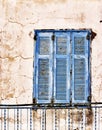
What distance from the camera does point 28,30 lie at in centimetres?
3794

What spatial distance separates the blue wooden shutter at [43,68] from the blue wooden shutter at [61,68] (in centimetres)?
12

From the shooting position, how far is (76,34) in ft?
124

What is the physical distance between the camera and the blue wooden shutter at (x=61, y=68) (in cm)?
3778

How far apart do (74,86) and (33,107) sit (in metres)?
0.91

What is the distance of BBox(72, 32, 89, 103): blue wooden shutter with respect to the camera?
37.8 meters

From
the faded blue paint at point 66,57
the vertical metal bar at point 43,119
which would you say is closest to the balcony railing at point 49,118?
the vertical metal bar at point 43,119

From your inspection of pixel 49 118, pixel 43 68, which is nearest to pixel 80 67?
pixel 43 68

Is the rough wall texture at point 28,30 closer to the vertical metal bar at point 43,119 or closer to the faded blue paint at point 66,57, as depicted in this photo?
the faded blue paint at point 66,57

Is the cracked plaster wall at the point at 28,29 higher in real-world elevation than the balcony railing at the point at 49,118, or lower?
higher

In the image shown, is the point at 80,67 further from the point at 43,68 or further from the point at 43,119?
the point at 43,119

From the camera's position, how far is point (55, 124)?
124 ft

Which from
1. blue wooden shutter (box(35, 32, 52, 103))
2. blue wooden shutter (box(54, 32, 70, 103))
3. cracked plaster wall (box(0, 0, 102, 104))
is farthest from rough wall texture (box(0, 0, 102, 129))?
blue wooden shutter (box(54, 32, 70, 103))

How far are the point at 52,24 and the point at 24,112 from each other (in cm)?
184

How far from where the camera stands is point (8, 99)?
37.8 metres
